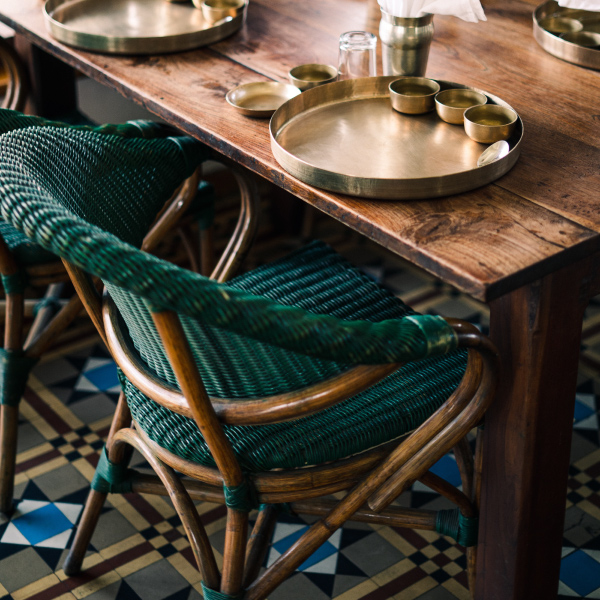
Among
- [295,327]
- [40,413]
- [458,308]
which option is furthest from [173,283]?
[458,308]

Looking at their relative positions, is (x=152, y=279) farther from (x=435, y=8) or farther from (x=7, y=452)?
(x=7, y=452)

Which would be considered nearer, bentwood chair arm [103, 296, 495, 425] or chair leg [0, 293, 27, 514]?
bentwood chair arm [103, 296, 495, 425]

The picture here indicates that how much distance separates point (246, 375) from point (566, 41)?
1019 millimetres

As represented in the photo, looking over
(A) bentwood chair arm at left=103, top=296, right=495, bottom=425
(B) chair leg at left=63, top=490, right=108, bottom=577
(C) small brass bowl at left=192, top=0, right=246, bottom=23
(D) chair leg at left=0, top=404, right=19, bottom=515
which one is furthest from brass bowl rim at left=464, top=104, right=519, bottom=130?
(D) chair leg at left=0, top=404, right=19, bottom=515

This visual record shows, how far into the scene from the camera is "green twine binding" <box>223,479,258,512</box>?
120 cm

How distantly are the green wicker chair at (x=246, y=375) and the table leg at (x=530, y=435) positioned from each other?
6cm

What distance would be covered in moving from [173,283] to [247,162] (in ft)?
1.72

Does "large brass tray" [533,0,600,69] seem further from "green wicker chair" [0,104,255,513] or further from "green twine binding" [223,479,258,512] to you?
"green twine binding" [223,479,258,512]

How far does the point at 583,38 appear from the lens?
1.73m

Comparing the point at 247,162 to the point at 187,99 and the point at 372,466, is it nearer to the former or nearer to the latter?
the point at 187,99

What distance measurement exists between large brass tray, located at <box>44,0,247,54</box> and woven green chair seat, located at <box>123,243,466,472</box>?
80 centimetres

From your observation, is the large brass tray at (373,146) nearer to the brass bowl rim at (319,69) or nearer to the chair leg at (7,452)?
the brass bowl rim at (319,69)

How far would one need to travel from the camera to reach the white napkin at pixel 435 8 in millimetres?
1451

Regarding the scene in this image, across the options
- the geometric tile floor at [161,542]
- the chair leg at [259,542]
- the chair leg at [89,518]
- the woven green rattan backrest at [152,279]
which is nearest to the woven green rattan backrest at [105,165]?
the woven green rattan backrest at [152,279]
